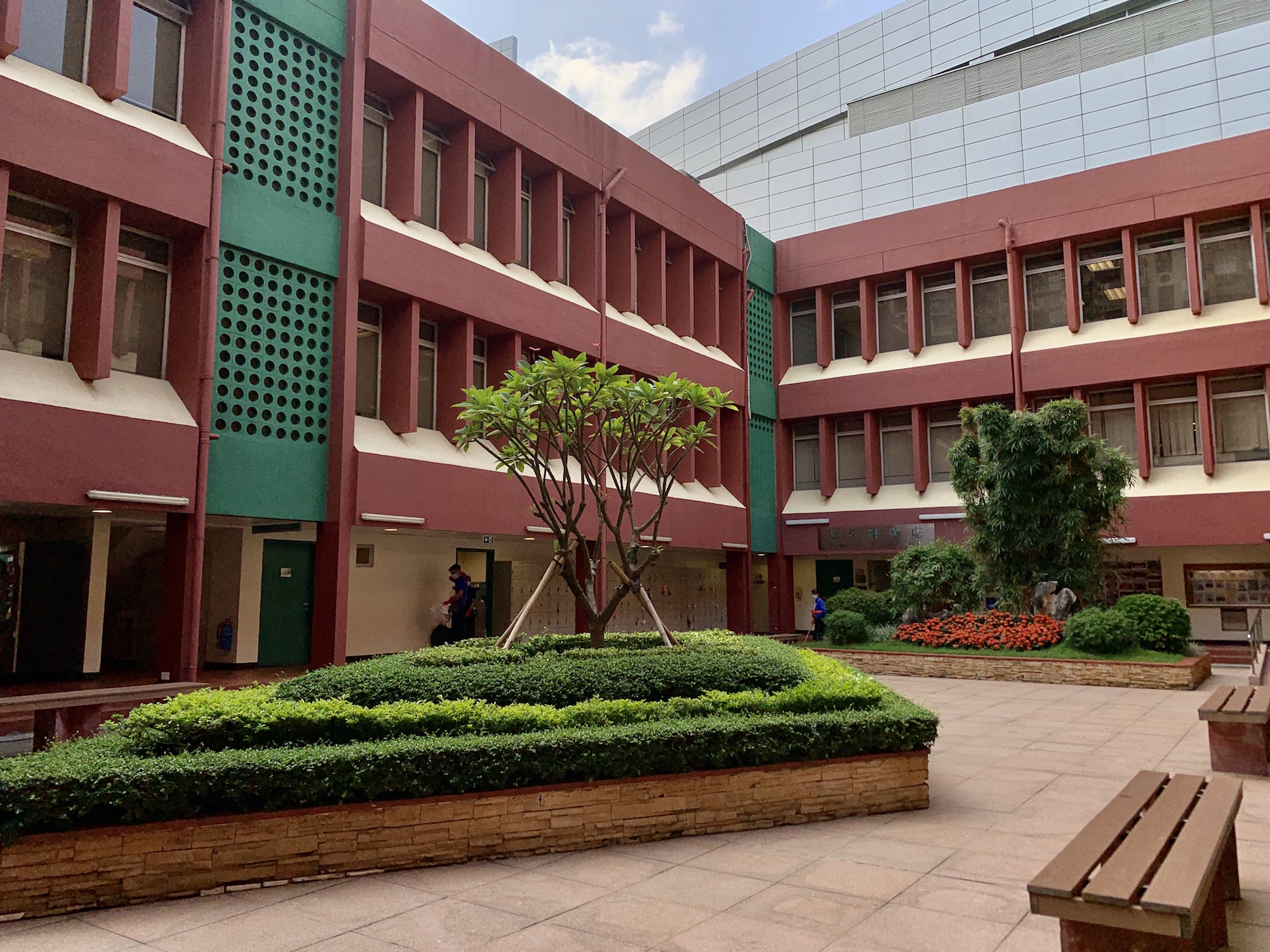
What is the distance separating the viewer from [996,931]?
445 cm

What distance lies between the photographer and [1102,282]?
22547 mm

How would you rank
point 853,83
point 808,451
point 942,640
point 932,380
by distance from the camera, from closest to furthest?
1. point 942,640
2. point 932,380
3. point 808,451
4. point 853,83

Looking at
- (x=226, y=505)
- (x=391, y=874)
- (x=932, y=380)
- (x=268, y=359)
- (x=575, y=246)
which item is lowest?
(x=391, y=874)

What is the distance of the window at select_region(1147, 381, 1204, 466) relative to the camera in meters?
21.1

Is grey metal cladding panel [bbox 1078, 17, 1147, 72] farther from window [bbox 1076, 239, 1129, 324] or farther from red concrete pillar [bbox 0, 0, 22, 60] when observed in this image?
red concrete pillar [bbox 0, 0, 22, 60]

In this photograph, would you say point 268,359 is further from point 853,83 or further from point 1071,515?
point 853,83

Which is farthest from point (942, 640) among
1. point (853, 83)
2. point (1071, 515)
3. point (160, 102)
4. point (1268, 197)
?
point (853, 83)

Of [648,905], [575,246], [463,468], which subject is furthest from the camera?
[575,246]

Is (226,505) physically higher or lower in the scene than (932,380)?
lower

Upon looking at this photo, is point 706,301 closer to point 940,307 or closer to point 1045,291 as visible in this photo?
point 940,307

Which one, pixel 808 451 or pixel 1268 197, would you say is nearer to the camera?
pixel 1268 197

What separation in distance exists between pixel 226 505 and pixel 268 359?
2144mm

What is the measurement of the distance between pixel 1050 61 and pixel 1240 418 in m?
16.5

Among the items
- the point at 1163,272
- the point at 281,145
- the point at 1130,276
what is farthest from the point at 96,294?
the point at 1163,272
